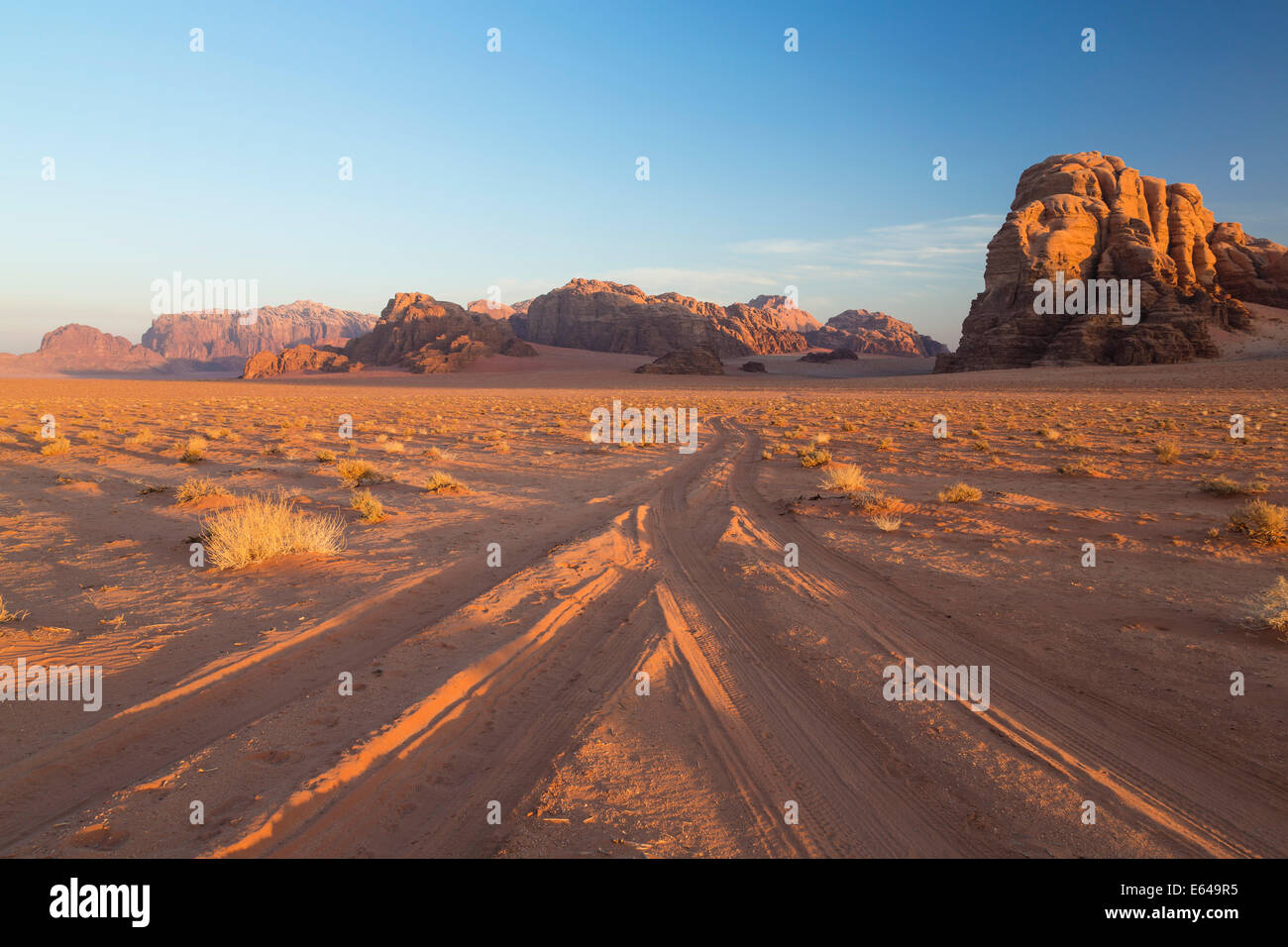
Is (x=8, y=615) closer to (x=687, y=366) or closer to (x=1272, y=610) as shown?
(x=1272, y=610)

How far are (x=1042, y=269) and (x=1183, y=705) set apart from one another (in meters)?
83.9

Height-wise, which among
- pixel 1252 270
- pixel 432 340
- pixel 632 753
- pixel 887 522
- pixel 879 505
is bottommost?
pixel 632 753

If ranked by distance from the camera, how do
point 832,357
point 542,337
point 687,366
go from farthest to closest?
point 542,337
point 832,357
point 687,366

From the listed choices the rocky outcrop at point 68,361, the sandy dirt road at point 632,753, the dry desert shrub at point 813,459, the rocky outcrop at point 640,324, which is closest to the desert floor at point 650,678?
the sandy dirt road at point 632,753

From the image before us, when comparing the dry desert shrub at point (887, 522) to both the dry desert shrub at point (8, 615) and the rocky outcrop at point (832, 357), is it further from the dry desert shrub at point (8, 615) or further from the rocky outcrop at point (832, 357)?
the rocky outcrop at point (832, 357)

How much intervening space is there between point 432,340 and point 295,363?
22.3m

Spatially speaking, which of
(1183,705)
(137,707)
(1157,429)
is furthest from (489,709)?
(1157,429)

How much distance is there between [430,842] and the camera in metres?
2.86

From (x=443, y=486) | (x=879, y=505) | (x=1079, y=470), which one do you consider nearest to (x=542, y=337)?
(x=443, y=486)

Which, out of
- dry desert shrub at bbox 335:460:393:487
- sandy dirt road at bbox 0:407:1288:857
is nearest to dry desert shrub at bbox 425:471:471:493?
dry desert shrub at bbox 335:460:393:487

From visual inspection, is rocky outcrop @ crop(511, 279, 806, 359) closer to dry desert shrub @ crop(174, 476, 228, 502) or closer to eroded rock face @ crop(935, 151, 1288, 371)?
eroded rock face @ crop(935, 151, 1288, 371)

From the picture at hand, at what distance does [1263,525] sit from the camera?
24.3 ft

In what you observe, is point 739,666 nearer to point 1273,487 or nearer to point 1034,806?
point 1034,806

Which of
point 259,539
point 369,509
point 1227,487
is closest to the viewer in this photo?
point 259,539
